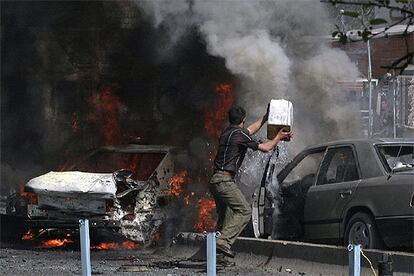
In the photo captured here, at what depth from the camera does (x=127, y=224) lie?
1059 cm

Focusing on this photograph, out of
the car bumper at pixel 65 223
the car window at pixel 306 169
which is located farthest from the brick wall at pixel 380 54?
the car bumper at pixel 65 223

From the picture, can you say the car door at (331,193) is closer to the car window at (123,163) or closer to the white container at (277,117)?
the white container at (277,117)

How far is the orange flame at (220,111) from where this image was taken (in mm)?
14000

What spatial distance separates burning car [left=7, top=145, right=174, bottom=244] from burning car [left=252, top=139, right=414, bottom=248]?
65.8 inches

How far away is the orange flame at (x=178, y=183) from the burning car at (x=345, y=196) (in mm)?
1764

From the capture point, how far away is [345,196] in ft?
29.5

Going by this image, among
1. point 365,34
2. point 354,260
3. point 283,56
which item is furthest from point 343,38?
point 283,56

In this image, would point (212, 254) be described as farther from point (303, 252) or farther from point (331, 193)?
point (331, 193)

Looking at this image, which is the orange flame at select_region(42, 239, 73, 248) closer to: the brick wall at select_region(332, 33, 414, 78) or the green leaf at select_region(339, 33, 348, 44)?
the brick wall at select_region(332, 33, 414, 78)

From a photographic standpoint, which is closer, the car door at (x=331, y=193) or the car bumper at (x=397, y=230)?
the car bumper at (x=397, y=230)

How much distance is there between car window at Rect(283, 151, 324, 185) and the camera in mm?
10125

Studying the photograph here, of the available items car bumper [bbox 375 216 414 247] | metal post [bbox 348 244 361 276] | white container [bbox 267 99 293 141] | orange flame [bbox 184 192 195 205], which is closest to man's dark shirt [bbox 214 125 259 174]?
white container [bbox 267 99 293 141]

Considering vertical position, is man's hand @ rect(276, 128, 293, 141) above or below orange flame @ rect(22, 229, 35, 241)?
above

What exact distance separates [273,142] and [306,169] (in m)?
1.53
